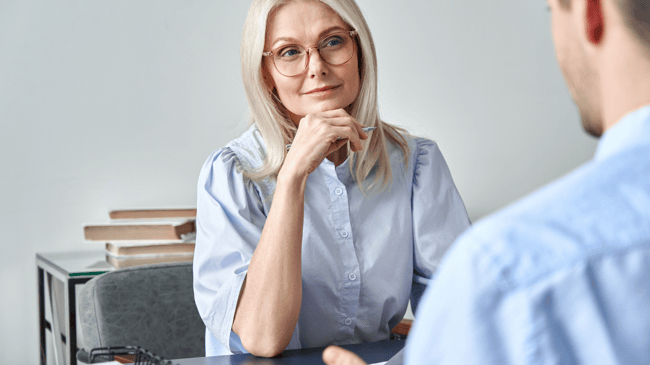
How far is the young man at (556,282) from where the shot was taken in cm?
29

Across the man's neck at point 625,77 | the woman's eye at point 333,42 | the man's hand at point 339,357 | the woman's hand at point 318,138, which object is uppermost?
the woman's eye at point 333,42

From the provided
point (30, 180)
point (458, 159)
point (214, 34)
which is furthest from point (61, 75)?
Answer: point (458, 159)

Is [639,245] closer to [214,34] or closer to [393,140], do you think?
[393,140]

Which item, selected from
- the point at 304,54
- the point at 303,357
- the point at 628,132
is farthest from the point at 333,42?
the point at 628,132

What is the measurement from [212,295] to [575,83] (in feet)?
2.62

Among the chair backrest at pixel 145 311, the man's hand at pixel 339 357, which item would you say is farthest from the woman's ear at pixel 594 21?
the chair backrest at pixel 145 311

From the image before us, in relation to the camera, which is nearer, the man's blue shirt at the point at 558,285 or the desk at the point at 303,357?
the man's blue shirt at the point at 558,285

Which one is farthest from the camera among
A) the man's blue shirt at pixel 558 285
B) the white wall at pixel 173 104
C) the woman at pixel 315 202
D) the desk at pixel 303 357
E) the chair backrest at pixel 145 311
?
the white wall at pixel 173 104

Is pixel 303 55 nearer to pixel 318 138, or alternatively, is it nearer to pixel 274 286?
pixel 318 138

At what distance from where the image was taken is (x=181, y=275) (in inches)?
61.5

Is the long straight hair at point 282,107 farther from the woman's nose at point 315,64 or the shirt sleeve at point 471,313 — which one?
the shirt sleeve at point 471,313

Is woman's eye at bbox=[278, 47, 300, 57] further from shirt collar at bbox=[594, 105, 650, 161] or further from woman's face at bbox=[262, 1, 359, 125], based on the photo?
shirt collar at bbox=[594, 105, 650, 161]

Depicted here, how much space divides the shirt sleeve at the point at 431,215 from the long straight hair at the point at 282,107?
6 centimetres

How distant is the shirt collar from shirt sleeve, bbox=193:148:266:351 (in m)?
0.75
